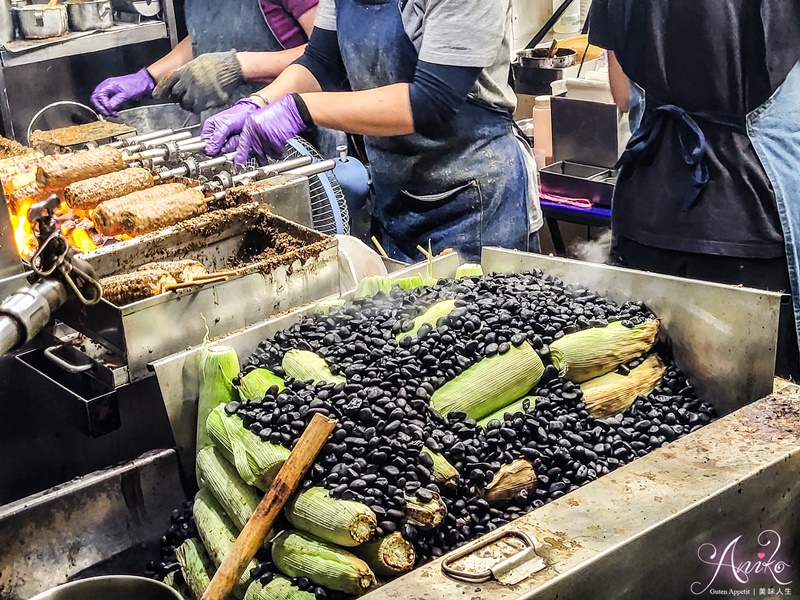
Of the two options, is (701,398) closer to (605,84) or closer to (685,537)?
(685,537)

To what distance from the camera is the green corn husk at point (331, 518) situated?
4.84ft

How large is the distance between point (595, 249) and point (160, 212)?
222 centimetres

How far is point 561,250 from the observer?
4.41 m

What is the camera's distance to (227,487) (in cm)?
170

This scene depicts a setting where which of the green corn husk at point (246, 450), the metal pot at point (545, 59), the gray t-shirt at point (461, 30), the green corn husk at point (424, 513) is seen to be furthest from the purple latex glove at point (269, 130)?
the metal pot at point (545, 59)

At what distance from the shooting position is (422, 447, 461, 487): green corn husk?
1581 millimetres

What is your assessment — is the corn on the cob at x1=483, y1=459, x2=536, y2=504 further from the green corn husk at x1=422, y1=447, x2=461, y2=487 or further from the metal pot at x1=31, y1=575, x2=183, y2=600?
the metal pot at x1=31, y1=575, x2=183, y2=600

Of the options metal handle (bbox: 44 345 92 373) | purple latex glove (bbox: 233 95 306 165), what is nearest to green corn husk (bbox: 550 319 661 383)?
metal handle (bbox: 44 345 92 373)

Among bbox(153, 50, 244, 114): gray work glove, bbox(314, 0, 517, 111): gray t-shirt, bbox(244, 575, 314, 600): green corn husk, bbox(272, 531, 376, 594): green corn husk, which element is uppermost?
bbox(314, 0, 517, 111): gray t-shirt

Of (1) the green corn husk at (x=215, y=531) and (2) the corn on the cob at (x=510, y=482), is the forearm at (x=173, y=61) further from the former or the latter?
(2) the corn on the cob at (x=510, y=482)

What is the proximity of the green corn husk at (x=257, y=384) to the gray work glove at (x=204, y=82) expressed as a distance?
2.32 metres

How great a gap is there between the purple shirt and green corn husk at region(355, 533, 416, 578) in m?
3.21

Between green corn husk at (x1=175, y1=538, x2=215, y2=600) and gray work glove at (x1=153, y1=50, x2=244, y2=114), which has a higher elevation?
gray work glove at (x1=153, y1=50, x2=244, y2=114)

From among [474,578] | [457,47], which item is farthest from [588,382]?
[457,47]
